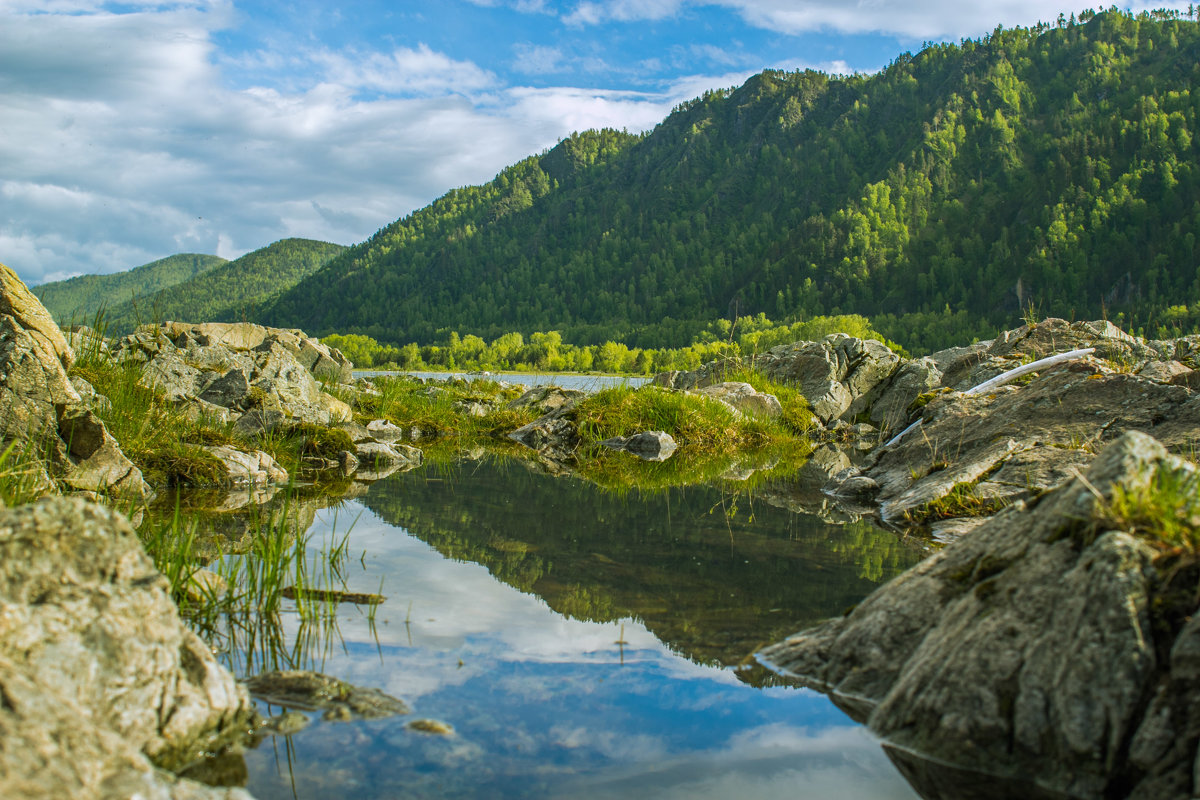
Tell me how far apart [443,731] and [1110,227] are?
203 meters

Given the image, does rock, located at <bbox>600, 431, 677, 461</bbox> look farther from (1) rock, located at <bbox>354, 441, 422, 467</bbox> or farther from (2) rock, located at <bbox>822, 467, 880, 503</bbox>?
(2) rock, located at <bbox>822, 467, 880, 503</bbox>

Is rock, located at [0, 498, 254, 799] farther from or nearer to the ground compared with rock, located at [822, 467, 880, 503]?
farther from the ground

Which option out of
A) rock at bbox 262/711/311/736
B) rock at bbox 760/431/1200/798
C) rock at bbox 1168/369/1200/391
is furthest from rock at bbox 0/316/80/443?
rock at bbox 1168/369/1200/391

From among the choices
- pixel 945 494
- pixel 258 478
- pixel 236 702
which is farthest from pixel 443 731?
pixel 258 478

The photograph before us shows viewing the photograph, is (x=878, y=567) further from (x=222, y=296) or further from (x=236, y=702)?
(x=222, y=296)

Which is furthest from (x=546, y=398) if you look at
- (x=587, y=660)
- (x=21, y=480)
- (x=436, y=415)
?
(x=587, y=660)

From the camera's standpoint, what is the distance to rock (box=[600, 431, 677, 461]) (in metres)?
15.1

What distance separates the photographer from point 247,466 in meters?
10.1

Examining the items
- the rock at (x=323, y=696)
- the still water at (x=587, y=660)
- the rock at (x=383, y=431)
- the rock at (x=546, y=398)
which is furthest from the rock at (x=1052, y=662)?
the rock at (x=546, y=398)

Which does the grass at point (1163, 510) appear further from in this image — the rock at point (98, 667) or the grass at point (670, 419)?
the grass at point (670, 419)

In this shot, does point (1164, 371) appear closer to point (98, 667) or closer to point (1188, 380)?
point (1188, 380)

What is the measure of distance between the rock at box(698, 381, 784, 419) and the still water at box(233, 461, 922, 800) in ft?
36.4

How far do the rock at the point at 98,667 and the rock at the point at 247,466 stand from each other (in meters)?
6.97

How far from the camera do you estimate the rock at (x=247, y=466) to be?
388 inches
